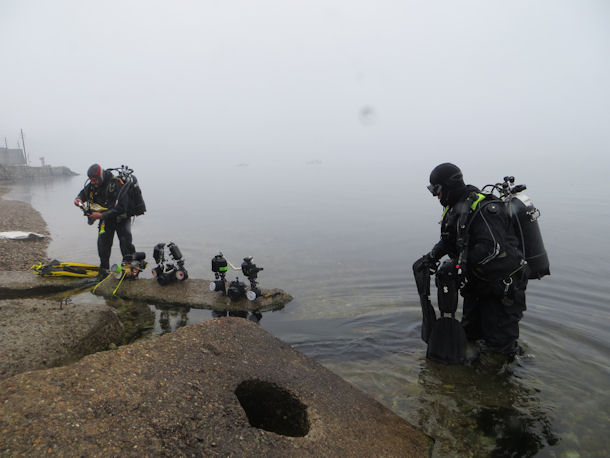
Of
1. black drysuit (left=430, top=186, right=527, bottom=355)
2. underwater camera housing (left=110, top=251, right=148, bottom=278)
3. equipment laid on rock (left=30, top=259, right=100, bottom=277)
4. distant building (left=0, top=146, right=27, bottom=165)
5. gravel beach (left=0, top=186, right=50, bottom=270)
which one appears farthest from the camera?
distant building (left=0, top=146, right=27, bottom=165)

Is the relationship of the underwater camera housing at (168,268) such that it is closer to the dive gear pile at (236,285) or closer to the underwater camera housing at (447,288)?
the dive gear pile at (236,285)

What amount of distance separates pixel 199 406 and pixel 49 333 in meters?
2.24

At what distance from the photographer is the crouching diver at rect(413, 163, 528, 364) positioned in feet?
14.0

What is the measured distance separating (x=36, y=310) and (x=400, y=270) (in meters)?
8.65

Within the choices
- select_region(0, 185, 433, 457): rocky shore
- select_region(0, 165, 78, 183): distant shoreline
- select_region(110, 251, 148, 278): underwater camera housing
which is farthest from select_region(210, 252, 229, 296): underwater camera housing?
select_region(0, 165, 78, 183): distant shoreline

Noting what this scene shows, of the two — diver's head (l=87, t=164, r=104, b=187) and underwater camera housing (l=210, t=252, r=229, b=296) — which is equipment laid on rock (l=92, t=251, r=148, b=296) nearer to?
diver's head (l=87, t=164, r=104, b=187)

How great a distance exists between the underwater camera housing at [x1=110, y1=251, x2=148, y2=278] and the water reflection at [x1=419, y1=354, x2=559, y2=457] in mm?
5853

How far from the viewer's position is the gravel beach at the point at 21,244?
982 cm

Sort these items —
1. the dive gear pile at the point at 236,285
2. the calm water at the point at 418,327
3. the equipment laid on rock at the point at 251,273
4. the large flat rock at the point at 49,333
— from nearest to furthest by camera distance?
1. the large flat rock at the point at 49,333
2. the calm water at the point at 418,327
3. the equipment laid on rock at the point at 251,273
4. the dive gear pile at the point at 236,285

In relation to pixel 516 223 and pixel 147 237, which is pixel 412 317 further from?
pixel 147 237

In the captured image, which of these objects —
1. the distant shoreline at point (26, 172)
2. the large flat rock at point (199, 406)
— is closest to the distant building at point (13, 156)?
the distant shoreline at point (26, 172)

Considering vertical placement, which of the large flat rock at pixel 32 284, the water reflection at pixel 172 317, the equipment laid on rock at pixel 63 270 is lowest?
the water reflection at pixel 172 317

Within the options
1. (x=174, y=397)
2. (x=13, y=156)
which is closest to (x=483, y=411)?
(x=174, y=397)

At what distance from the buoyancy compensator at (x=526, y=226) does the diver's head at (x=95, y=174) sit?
716 cm
